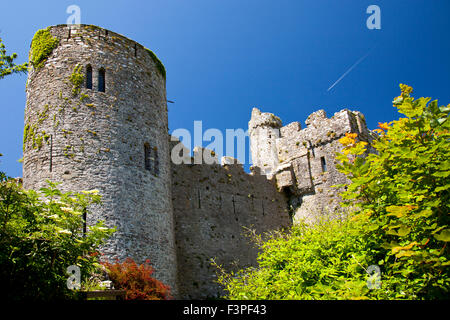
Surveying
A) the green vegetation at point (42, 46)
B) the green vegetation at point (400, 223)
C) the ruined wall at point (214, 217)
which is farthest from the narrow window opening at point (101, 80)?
the green vegetation at point (400, 223)

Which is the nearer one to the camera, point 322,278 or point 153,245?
point 322,278

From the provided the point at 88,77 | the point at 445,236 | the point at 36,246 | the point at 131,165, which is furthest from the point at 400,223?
the point at 88,77

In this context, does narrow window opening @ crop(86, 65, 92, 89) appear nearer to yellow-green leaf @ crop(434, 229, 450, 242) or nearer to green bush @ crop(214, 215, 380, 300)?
green bush @ crop(214, 215, 380, 300)

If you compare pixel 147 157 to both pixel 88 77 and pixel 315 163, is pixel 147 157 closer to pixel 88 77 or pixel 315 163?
pixel 88 77

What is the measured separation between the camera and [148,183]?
15.3m

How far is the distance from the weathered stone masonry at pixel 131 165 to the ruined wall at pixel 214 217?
0.14 ft

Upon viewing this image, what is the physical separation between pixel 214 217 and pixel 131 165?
5661 millimetres

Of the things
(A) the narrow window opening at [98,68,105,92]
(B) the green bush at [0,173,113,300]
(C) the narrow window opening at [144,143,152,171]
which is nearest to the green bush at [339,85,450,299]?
(B) the green bush at [0,173,113,300]

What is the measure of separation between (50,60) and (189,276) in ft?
28.5

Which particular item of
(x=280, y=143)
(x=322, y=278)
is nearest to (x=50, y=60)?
(x=322, y=278)

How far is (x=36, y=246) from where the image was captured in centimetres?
845

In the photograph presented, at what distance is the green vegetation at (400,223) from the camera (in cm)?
666
